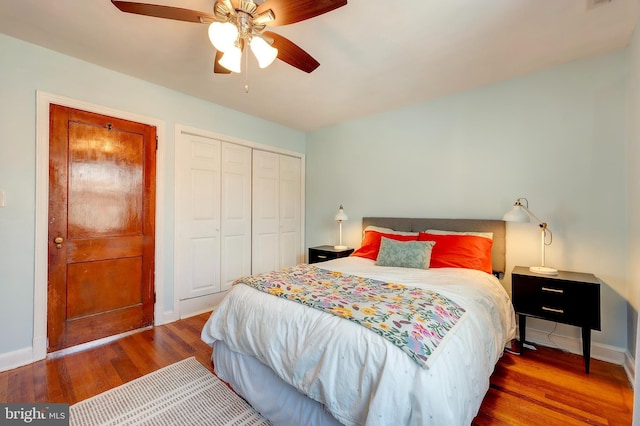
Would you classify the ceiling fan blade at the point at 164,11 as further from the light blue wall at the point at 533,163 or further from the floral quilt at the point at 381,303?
the light blue wall at the point at 533,163

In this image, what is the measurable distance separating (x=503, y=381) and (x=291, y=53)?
8.84ft

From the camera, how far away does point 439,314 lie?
4.58 feet

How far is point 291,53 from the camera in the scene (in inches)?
71.2

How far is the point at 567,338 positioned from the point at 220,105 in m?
4.25

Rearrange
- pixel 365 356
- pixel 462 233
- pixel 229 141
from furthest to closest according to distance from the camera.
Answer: pixel 229 141, pixel 462 233, pixel 365 356

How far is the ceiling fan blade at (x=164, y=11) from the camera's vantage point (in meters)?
1.41

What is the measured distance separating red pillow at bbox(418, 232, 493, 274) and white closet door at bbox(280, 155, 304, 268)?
89.8 inches

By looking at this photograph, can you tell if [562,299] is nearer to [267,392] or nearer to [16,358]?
[267,392]

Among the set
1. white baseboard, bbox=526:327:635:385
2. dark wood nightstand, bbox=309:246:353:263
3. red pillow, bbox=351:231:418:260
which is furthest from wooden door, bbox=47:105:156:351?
white baseboard, bbox=526:327:635:385

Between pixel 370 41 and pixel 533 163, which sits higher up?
pixel 370 41

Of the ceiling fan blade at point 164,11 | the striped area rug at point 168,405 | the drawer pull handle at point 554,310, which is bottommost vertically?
the striped area rug at point 168,405

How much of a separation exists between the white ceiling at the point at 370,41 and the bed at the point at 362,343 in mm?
1784

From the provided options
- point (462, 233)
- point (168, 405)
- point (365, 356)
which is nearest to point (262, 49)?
point (365, 356)

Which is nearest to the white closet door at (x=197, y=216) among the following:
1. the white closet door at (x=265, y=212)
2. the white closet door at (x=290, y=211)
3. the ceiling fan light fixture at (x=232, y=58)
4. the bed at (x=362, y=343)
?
the white closet door at (x=265, y=212)
